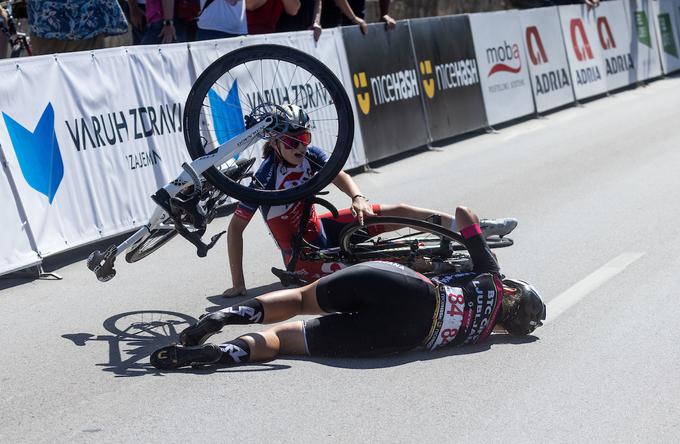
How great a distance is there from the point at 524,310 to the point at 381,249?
1361 mm

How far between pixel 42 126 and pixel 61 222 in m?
0.84

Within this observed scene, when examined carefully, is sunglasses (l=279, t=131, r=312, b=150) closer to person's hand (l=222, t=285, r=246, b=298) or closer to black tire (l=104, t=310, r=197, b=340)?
person's hand (l=222, t=285, r=246, b=298)

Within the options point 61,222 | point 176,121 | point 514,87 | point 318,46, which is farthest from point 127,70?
point 514,87

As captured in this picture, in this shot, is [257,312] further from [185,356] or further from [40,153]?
[40,153]

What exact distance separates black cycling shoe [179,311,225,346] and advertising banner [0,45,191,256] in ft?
10.8

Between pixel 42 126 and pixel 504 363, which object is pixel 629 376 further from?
pixel 42 126

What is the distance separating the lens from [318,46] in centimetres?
1295

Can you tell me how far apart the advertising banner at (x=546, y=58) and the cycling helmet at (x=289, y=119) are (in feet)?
39.6

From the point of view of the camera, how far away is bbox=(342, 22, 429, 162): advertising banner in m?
13.7

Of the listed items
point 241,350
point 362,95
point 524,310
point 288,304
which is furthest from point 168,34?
point 524,310

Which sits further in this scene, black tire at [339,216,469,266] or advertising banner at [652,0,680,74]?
advertising banner at [652,0,680,74]

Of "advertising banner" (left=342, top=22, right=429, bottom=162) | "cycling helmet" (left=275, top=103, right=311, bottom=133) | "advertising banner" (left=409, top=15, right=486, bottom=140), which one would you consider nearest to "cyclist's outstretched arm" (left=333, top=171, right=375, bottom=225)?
"cycling helmet" (left=275, top=103, right=311, bottom=133)

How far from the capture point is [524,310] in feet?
19.9

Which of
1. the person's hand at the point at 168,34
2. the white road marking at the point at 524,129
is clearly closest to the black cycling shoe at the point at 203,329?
the person's hand at the point at 168,34
